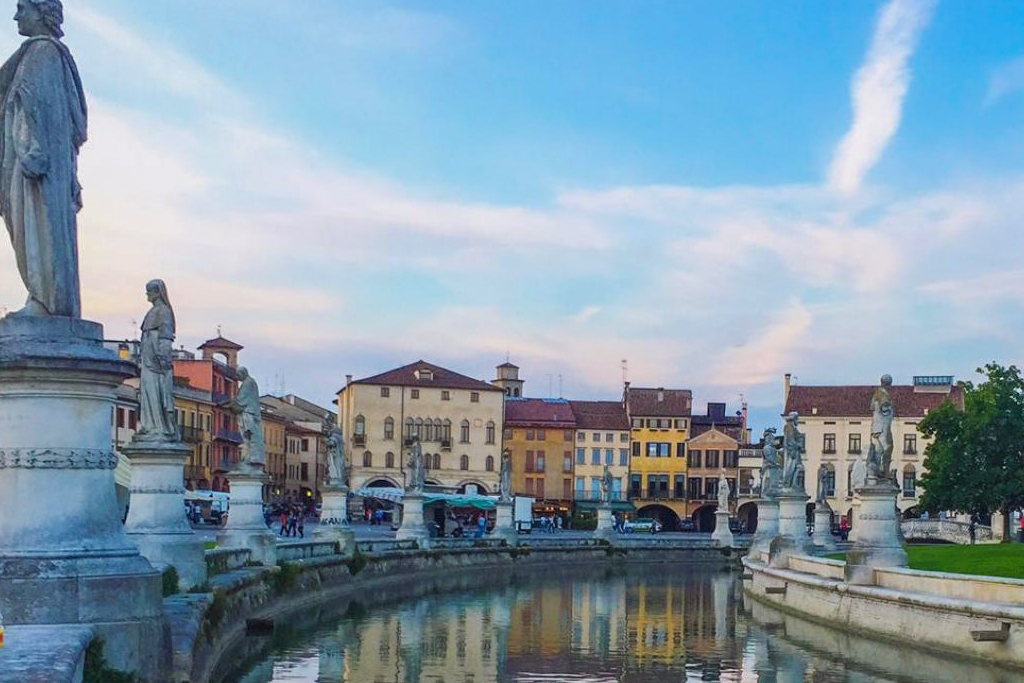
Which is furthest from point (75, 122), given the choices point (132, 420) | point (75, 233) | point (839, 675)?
point (132, 420)

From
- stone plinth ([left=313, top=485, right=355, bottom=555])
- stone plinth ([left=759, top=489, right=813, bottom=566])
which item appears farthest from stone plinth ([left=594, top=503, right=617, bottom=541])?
stone plinth ([left=313, top=485, right=355, bottom=555])

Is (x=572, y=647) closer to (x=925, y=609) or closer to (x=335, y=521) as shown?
(x=925, y=609)

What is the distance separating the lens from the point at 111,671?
10.3 m

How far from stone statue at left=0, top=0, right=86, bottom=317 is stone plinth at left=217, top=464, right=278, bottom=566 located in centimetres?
1737

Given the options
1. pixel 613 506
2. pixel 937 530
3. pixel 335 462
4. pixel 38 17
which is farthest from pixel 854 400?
pixel 38 17

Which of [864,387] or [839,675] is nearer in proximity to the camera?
[839,675]

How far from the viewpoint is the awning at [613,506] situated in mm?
109562

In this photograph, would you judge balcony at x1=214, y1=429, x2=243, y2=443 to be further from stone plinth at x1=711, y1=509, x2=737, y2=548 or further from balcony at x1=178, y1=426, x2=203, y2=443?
stone plinth at x1=711, y1=509, x2=737, y2=548

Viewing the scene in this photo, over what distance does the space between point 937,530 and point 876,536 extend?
58.9 meters

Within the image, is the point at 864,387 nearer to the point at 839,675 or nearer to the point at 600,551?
the point at 600,551

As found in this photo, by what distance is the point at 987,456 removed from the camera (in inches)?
2680

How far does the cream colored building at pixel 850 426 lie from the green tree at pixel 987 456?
34940 millimetres

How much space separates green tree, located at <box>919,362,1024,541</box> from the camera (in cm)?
6738

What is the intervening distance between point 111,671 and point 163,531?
8.61 m
